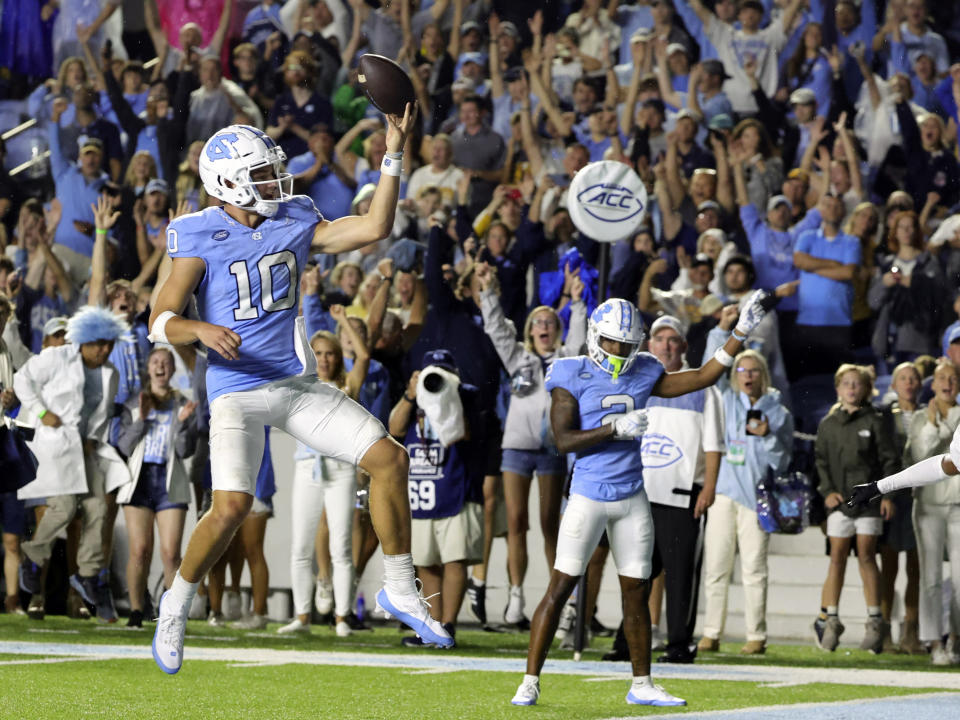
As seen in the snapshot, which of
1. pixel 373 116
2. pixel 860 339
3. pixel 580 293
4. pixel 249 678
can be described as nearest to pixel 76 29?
pixel 373 116

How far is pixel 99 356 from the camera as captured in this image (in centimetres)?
1112

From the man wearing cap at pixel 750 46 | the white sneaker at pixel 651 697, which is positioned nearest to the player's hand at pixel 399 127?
the white sneaker at pixel 651 697

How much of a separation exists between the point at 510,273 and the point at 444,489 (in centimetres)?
257

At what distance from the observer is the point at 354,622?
11.2 metres

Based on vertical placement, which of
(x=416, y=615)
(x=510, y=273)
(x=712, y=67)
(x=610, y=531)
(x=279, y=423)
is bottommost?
(x=416, y=615)

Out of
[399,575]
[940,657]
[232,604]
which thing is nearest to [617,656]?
[940,657]

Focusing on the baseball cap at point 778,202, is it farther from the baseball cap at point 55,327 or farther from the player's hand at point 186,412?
the baseball cap at point 55,327

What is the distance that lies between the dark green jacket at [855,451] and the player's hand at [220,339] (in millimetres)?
6023

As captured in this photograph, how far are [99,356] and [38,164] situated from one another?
18.3 feet

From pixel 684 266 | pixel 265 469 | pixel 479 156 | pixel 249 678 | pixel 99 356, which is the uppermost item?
pixel 479 156

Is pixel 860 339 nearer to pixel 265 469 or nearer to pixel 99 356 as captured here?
pixel 265 469

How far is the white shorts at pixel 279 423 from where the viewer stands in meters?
5.82

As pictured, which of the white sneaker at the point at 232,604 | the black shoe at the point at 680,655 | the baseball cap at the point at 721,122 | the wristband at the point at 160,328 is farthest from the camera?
the baseball cap at the point at 721,122

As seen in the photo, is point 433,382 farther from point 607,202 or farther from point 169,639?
point 169,639
